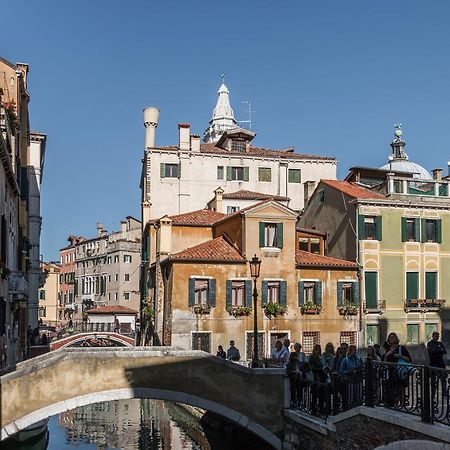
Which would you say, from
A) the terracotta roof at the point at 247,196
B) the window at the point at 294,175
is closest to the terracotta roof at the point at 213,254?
the terracotta roof at the point at 247,196

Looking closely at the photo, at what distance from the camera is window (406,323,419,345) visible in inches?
1297

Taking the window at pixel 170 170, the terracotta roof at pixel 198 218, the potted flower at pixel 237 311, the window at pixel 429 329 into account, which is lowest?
the window at pixel 429 329

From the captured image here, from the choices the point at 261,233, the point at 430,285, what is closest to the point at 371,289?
the point at 430,285

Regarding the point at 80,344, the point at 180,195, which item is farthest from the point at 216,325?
the point at 80,344

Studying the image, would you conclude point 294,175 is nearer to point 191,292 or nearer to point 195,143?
point 195,143

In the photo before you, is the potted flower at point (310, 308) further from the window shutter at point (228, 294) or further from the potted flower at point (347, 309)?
the window shutter at point (228, 294)

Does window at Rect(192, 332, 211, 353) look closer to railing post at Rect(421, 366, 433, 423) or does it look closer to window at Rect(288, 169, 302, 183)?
window at Rect(288, 169, 302, 183)

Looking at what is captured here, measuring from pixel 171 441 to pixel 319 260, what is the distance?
11.4 meters

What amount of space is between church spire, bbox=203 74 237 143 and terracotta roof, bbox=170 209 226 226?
Answer: 1654 inches

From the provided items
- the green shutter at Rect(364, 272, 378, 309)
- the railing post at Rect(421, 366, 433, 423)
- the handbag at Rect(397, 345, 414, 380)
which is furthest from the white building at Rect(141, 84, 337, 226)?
the railing post at Rect(421, 366, 433, 423)

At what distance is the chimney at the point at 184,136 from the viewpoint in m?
41.3

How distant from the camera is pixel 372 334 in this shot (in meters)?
32.5

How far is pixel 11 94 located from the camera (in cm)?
2661

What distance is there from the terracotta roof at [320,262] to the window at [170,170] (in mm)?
11082
